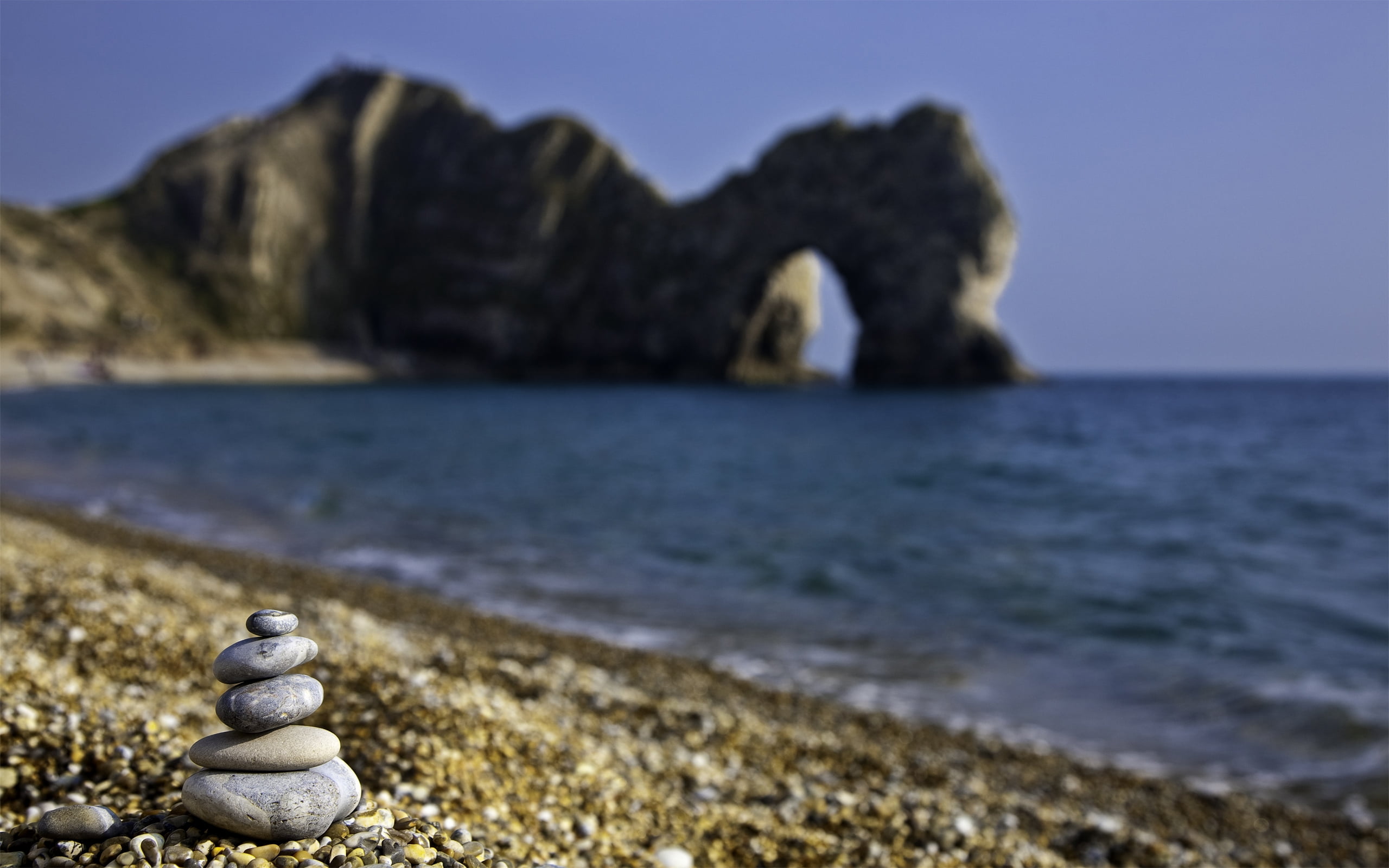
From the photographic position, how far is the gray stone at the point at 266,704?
3.44 metres

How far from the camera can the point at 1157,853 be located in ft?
19.5

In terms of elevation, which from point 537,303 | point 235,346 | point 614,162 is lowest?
point 235,346

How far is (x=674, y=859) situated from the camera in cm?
484

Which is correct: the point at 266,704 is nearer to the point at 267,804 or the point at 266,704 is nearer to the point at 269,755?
the point at 269,755

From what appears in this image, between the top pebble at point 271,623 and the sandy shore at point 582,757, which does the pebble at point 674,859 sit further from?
the top pebble at point 271,623

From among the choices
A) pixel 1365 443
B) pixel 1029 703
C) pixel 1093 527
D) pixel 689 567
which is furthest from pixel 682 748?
pixel 1365 443

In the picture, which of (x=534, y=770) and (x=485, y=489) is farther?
(x=485, y=489)

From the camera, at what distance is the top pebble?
11.5 ft

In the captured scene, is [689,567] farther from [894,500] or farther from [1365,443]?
[1365,443]

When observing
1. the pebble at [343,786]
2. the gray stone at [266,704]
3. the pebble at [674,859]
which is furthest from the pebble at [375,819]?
the pebble at [674,859]

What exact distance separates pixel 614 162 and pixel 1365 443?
10434cm

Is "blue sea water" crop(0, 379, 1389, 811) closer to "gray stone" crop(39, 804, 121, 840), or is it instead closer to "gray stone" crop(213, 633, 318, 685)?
"gray stone" crop(213, 633, 318, 685)

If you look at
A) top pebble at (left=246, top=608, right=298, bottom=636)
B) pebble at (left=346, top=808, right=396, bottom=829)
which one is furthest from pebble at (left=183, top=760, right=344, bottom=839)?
top pebble at (left=246, top=608, right=298, bottom=636)

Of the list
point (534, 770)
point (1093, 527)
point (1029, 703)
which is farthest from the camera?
point (1093, 527)
